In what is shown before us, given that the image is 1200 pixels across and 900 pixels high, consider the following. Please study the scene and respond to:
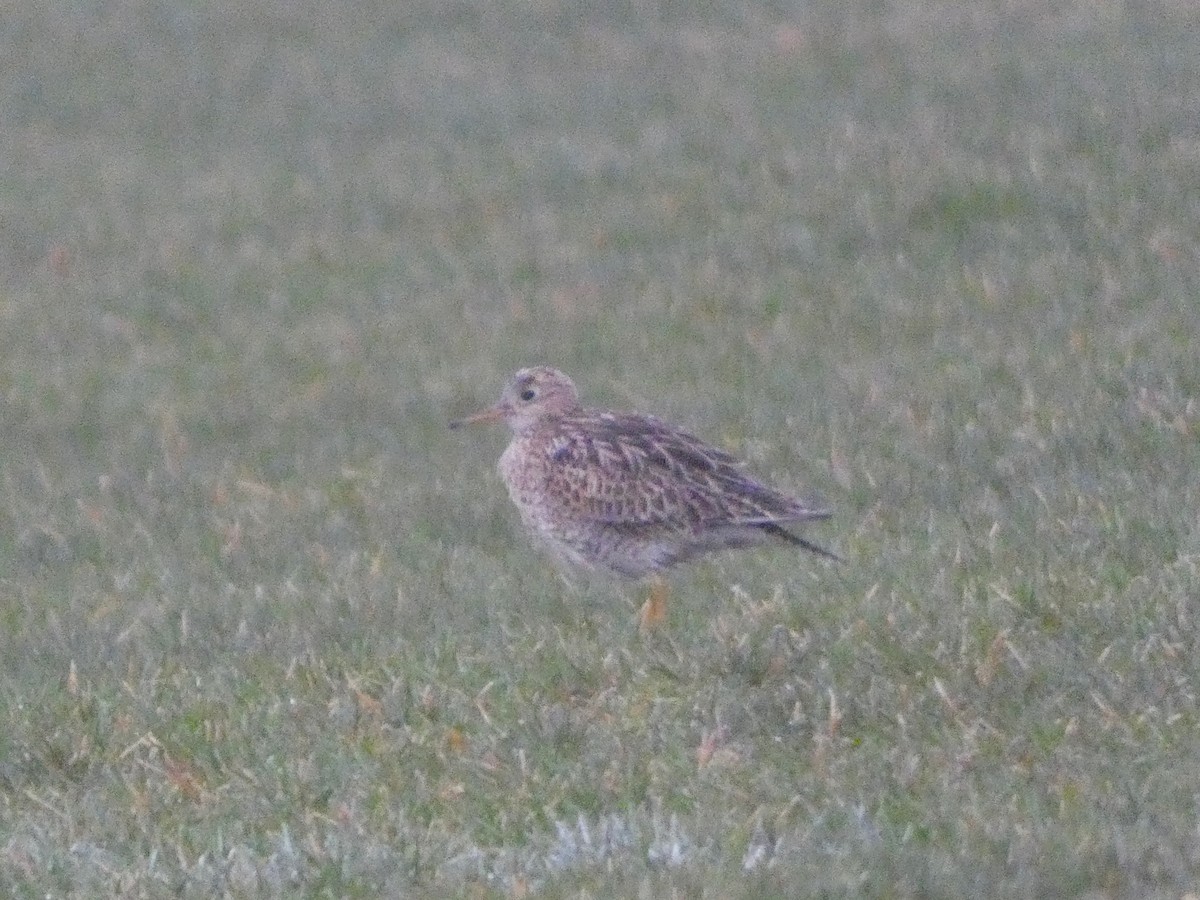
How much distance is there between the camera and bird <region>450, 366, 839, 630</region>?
339 inches

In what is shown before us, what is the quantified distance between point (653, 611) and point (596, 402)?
15.6 ft

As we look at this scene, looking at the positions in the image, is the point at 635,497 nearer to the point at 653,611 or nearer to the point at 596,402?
the point at 653,611

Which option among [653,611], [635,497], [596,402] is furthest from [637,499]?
[596,402]

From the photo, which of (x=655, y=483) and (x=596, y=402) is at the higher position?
(x=655, y=483)

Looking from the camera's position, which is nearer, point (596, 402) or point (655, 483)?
point (655, 483)

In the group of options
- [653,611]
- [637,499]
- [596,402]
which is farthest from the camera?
[596,402]

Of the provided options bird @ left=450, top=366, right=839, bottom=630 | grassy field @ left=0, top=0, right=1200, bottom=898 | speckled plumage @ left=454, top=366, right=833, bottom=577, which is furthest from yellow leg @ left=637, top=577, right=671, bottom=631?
speckled plumage @ left=454, top=366, right=833, bottom=577

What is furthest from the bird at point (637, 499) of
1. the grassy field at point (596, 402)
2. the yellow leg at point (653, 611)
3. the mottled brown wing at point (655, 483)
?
the yellow leg at point (653, 611)

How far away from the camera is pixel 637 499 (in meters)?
8.67

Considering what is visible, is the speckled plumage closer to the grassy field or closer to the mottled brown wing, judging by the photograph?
the mottled brown wing

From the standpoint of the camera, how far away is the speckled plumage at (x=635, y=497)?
339 inches

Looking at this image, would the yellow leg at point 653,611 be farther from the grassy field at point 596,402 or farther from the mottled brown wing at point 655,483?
the mottled brown wing at point 655,483

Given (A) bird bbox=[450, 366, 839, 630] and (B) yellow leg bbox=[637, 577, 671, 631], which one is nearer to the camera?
(B) yellow leg bbox=[637, 577, 671, 631]

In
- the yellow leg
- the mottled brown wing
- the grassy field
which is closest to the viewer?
the grassy field
